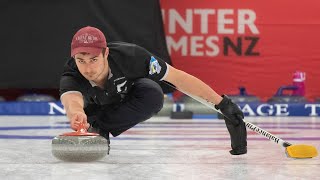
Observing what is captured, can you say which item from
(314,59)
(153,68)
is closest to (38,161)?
(153,68)

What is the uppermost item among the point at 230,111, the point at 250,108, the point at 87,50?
the point at 87,50

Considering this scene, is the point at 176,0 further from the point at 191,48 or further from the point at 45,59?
the point at 45,59

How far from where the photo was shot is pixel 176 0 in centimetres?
927

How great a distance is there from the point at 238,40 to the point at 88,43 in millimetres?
6485

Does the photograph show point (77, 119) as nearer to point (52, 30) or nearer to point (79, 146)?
point (79, 146)

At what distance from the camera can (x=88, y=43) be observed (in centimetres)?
293

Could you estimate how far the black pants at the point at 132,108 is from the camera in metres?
3.42

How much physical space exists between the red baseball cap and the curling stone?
327mm

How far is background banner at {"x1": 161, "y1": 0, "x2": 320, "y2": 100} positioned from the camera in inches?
364

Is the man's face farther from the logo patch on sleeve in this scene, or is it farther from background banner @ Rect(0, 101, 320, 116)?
background banner @ Rect(0, 101, 320, 116)

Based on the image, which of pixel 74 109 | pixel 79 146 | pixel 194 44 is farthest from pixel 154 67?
pixel 194 44

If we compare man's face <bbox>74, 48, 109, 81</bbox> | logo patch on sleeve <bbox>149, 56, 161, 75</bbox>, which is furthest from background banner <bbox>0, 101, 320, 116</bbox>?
man's face <bbox>74, 48, 109, 81</bbox>

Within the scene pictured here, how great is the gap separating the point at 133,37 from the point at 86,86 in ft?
17.2

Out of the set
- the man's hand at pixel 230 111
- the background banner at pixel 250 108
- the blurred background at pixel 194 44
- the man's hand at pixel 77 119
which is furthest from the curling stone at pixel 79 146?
the background banner at pixel 250 108
